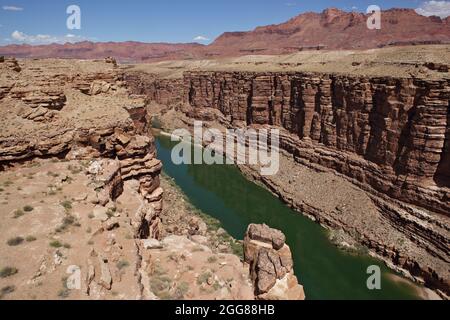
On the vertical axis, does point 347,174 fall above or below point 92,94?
below

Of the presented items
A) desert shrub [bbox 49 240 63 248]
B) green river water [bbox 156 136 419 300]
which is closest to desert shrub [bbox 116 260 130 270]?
desert shrub [bbox 49 240 63 248]

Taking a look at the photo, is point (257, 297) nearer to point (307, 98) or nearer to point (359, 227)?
point (359, 227)

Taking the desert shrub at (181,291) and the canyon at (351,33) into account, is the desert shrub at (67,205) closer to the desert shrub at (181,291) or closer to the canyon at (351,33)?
the desert shrub at (181,291)

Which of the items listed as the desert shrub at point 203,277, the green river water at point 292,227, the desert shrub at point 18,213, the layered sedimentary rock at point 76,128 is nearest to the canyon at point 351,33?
the green river water at point 292,227

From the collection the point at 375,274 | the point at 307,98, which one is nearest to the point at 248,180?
the point at 307,98

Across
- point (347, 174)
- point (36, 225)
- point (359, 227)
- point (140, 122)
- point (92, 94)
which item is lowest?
point (359, 227)

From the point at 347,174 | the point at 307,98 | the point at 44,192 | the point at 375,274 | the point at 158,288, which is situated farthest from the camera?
the point at 307,98
